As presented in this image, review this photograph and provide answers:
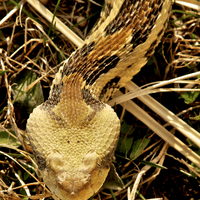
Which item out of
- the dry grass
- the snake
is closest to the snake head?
the snake

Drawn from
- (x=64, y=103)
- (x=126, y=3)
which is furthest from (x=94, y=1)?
(x=64, y=103)

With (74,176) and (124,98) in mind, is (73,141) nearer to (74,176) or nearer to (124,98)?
(74,176)

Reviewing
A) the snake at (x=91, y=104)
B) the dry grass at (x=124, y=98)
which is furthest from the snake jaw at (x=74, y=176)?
the dry grass at (x=124, y=98)

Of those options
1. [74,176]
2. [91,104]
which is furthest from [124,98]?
[74,176]

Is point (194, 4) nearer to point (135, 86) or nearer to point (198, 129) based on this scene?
point (135, 86)

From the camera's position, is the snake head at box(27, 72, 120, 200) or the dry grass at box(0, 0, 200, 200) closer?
the snake head at box(27, 72, 120, 200)

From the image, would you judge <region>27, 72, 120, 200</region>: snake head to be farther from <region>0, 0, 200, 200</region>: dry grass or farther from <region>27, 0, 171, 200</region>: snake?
<region>0, 0, 200, 200</region>: dry grass

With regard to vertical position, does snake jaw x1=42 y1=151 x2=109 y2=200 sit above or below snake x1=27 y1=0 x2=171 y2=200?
below

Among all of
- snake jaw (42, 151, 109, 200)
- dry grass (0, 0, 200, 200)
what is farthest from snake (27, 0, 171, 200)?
dry grass (0, 0, 200, 200)
